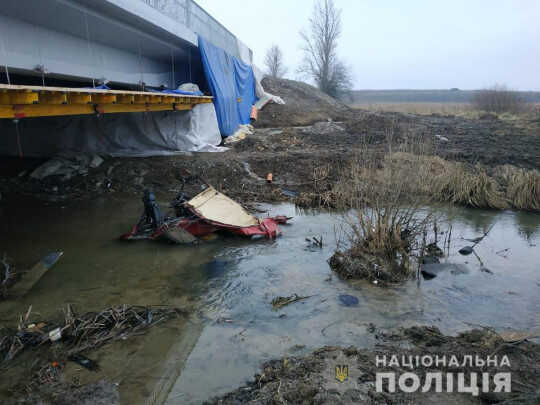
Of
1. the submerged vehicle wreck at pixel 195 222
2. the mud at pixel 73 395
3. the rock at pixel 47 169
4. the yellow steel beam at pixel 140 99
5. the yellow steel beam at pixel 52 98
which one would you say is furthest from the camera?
the rock at pixel 47 169

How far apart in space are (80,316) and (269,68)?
62.6 meters

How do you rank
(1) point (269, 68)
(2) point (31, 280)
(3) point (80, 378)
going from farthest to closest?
(1) point (269, 68) < (2) point (31, 280) < (3) point (80, 378)

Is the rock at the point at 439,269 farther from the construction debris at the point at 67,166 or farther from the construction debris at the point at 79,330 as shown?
the construction debris at the point at 67,166

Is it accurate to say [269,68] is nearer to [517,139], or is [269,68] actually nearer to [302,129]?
[302,129]

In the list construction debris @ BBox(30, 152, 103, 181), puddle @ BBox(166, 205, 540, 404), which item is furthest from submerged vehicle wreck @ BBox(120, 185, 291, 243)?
construction debris @ BBox(30, 152, 103, 181)

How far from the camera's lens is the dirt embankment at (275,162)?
1196 centimetres

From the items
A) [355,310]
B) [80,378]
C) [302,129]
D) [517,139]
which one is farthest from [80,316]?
[517,139]

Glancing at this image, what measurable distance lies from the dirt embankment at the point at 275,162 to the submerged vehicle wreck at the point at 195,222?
2641mm

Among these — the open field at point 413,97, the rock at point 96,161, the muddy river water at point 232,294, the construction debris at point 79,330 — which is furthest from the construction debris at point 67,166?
the open field at point 413,97

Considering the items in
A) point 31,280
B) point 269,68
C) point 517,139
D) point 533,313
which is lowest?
point 533,313

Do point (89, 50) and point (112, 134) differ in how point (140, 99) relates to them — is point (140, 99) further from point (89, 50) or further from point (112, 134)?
point (112, 134)

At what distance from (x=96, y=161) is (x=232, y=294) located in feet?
31.2

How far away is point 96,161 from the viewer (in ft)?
43.6

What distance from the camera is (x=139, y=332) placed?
5031 millimetres
